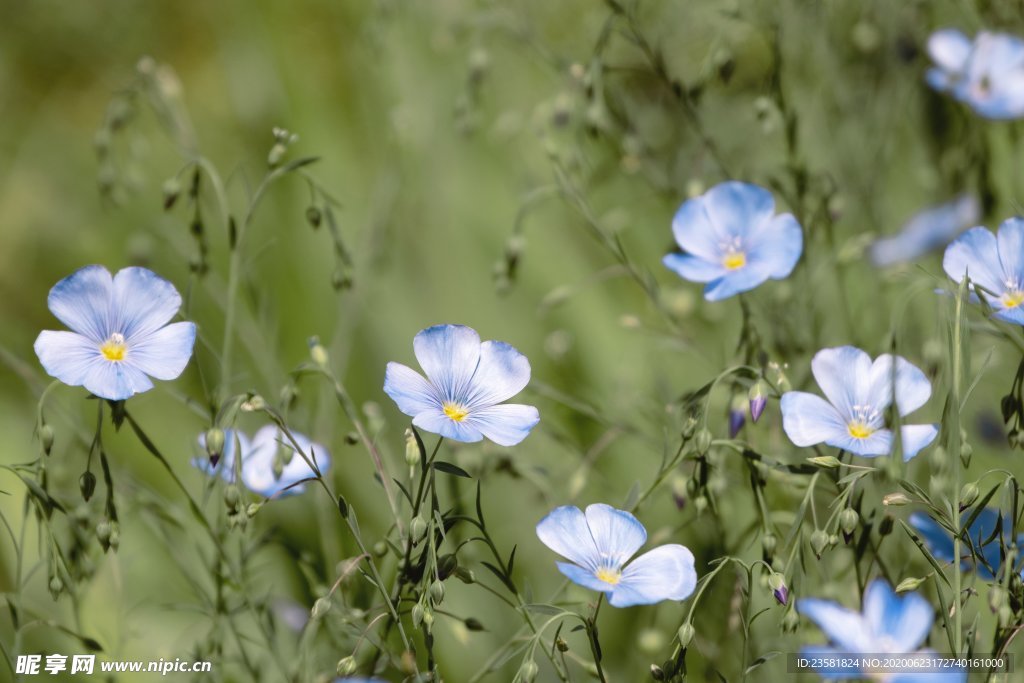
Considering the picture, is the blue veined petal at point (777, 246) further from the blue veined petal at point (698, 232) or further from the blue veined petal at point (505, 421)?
the blue veined petal at point (505, 421)

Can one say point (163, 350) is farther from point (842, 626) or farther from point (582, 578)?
point (842, 626)

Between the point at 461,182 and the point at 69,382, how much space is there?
963mm

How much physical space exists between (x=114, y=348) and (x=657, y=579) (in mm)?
482

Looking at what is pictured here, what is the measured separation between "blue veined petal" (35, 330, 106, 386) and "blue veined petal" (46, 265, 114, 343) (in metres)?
0.01

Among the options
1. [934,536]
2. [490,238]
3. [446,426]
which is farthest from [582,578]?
[490,238]

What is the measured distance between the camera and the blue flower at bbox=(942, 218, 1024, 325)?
2.54 feet

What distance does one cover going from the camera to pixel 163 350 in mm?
749

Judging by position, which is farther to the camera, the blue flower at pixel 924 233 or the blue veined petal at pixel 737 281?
the blue flower at pixel 924 233

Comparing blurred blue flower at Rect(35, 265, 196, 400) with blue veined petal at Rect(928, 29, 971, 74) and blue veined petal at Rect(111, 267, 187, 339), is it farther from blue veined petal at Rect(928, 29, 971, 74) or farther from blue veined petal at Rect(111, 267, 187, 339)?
blue veined petal at Rect(928, 29, 971, 74)

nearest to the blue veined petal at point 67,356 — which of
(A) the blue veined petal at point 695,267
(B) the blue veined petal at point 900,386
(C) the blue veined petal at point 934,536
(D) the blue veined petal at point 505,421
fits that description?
(D) the blue veined petal at point 505,421

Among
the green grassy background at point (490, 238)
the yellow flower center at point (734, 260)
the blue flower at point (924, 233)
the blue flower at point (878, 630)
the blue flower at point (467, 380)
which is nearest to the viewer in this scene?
the blue flower at point (878, 630)

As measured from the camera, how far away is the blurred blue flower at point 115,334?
2.34ft

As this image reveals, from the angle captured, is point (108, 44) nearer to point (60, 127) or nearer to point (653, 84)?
point (60, 127)

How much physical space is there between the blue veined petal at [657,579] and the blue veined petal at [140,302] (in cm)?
43
